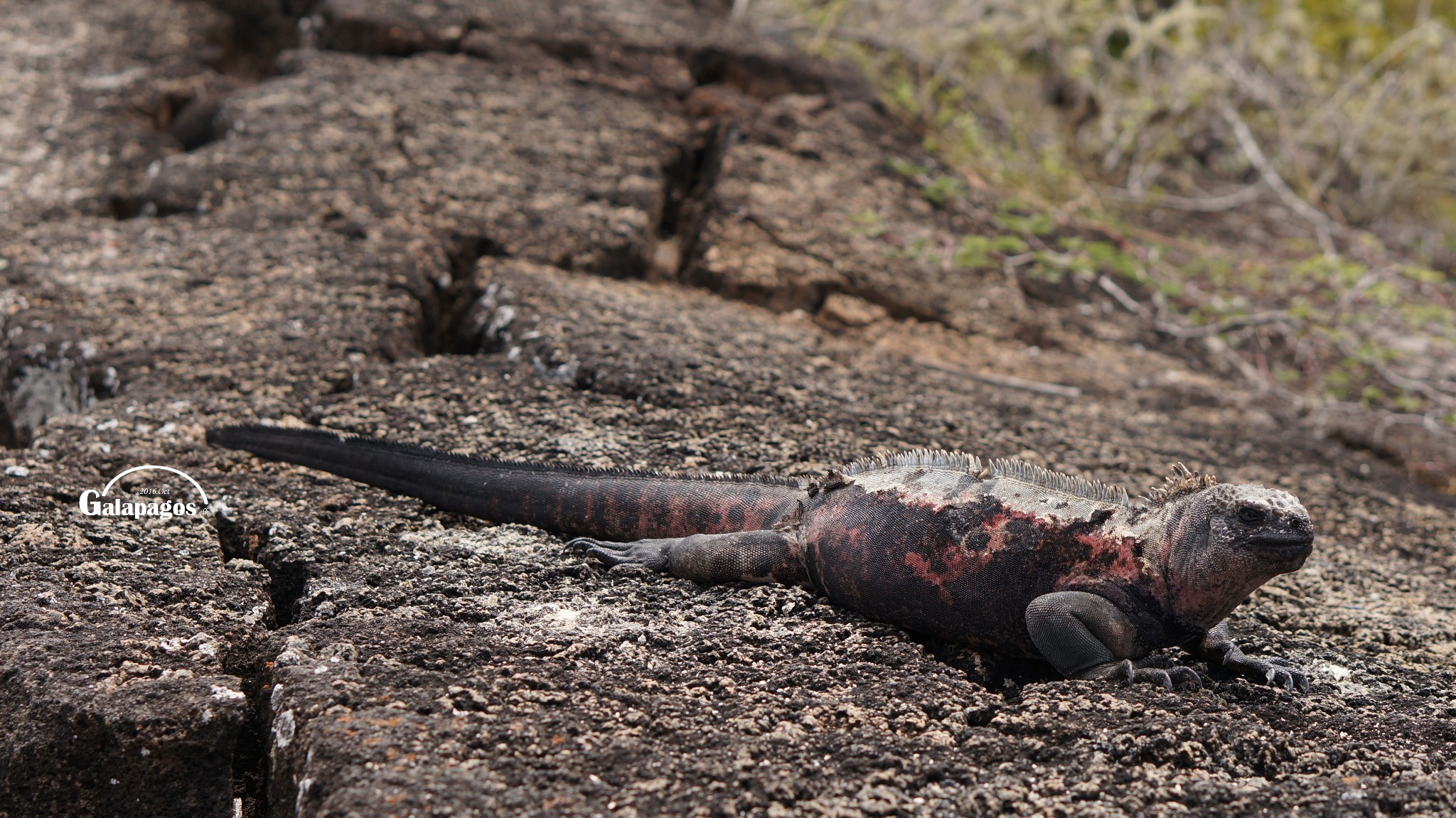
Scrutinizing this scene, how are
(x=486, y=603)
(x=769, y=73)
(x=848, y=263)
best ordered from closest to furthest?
(x=486, y=603)
(x=848, y=263)
(x=769, y=73)

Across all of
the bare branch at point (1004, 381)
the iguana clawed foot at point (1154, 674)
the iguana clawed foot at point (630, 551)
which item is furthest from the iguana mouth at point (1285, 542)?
the bare branch at point (1004, 381)

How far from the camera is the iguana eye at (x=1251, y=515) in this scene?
7.16 feet

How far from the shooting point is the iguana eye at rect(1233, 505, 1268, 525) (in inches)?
85.9

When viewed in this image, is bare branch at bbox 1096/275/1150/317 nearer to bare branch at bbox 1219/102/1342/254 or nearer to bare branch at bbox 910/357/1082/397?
bare branch at bbox 910/357/1082/397

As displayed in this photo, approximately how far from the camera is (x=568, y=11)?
6.14 metres

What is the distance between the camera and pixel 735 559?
2566 mm

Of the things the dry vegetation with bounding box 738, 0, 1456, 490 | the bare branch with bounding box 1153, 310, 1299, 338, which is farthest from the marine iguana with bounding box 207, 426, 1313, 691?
the bare branch with bounding box 1153, 310, 1299, 338

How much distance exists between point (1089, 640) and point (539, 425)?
1732 millimetres

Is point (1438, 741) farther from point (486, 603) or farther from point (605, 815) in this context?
point (486, 603)

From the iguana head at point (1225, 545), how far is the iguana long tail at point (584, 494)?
0.89 m

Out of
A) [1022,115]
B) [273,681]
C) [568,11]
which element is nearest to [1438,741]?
[273,681]

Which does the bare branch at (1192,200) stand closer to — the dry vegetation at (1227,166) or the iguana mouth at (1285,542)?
the dry vegetation at (1227,166)

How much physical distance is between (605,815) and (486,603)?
2.49 feet

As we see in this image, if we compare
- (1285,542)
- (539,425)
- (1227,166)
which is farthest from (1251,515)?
(1227,166)
